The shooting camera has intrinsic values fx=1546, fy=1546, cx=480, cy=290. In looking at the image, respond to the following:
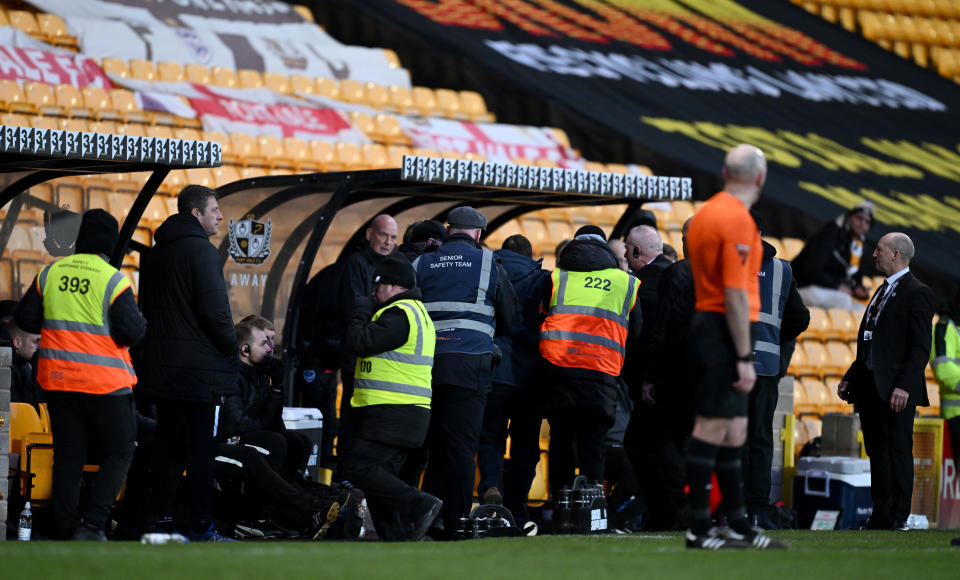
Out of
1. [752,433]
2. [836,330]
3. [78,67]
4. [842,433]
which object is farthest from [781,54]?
[752,433]

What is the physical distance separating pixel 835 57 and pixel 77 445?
2164 cm

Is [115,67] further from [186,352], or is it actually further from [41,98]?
[186,352]

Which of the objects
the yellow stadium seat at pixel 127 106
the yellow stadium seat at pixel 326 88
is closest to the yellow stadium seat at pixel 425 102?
the yellow stadium seat at pixel 326 88

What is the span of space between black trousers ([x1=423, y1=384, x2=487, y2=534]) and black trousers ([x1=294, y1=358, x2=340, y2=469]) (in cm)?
232

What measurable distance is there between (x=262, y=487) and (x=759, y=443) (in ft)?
9.79

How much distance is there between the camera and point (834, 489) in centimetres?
1138

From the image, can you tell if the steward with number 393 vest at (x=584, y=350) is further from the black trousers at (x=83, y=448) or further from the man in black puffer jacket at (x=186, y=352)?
the black trousers at (x=83, y=448)

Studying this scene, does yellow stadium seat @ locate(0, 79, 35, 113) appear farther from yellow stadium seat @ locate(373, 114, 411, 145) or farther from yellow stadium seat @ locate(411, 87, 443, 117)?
yellow stadium seat @ locate(411, 87, 443, 117)

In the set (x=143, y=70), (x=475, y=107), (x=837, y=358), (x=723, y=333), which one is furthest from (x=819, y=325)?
(x=723, y=333)

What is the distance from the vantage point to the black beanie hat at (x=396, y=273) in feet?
27.4

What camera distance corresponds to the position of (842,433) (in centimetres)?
1213

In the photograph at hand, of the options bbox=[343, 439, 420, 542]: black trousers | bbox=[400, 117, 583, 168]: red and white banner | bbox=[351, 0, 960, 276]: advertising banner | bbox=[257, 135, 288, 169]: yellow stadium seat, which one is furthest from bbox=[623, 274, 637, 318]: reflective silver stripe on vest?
bbox=[351, 0, 960, 276]: advertising banner

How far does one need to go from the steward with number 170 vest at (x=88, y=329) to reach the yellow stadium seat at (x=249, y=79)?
439 inches

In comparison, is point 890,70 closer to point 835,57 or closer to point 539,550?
point 835,57
